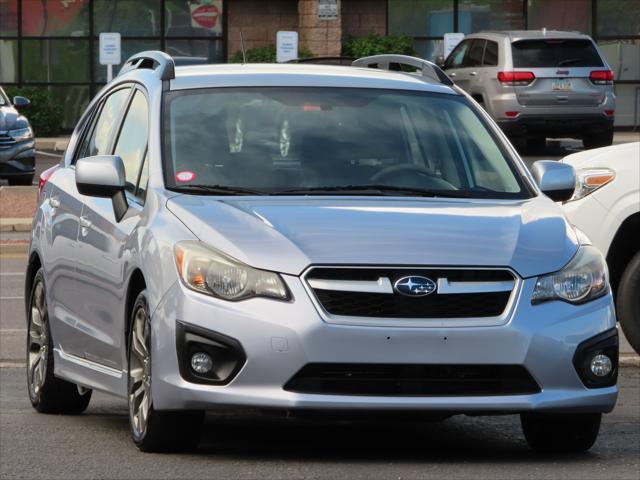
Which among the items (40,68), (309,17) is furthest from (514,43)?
(40,68)

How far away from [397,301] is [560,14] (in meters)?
33.8

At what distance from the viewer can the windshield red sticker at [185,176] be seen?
7.65 metres

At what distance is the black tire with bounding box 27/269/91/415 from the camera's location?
8.71 meters

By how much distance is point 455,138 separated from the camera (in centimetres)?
820

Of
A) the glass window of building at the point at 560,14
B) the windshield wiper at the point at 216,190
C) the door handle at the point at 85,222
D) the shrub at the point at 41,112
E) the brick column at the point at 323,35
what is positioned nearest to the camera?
the windshield wiper at the point at 216,190

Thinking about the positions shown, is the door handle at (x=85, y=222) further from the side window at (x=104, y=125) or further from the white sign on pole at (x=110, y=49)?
the white sign on pole at (x=110, y=49)

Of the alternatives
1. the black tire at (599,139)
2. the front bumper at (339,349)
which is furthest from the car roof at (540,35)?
the front bumper at (339,349)

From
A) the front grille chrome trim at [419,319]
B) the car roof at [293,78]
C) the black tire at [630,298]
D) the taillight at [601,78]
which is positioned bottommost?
the taillight at [601,78]

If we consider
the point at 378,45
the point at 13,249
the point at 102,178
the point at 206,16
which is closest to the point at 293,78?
the point at 102,178

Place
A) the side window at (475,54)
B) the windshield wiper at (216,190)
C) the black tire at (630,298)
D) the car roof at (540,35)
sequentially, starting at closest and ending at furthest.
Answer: the windshield wiper at (216,190) → the black tire at (630,298) → the car roof at (540,35) → the side window at (475,54)

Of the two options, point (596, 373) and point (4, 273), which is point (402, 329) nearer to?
point (596, 373)

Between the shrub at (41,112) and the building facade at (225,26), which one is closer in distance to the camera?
the shrub at (41,112)

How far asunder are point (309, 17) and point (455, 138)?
3063 cm

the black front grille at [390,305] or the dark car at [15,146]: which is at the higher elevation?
the black front grille at [390,305]
